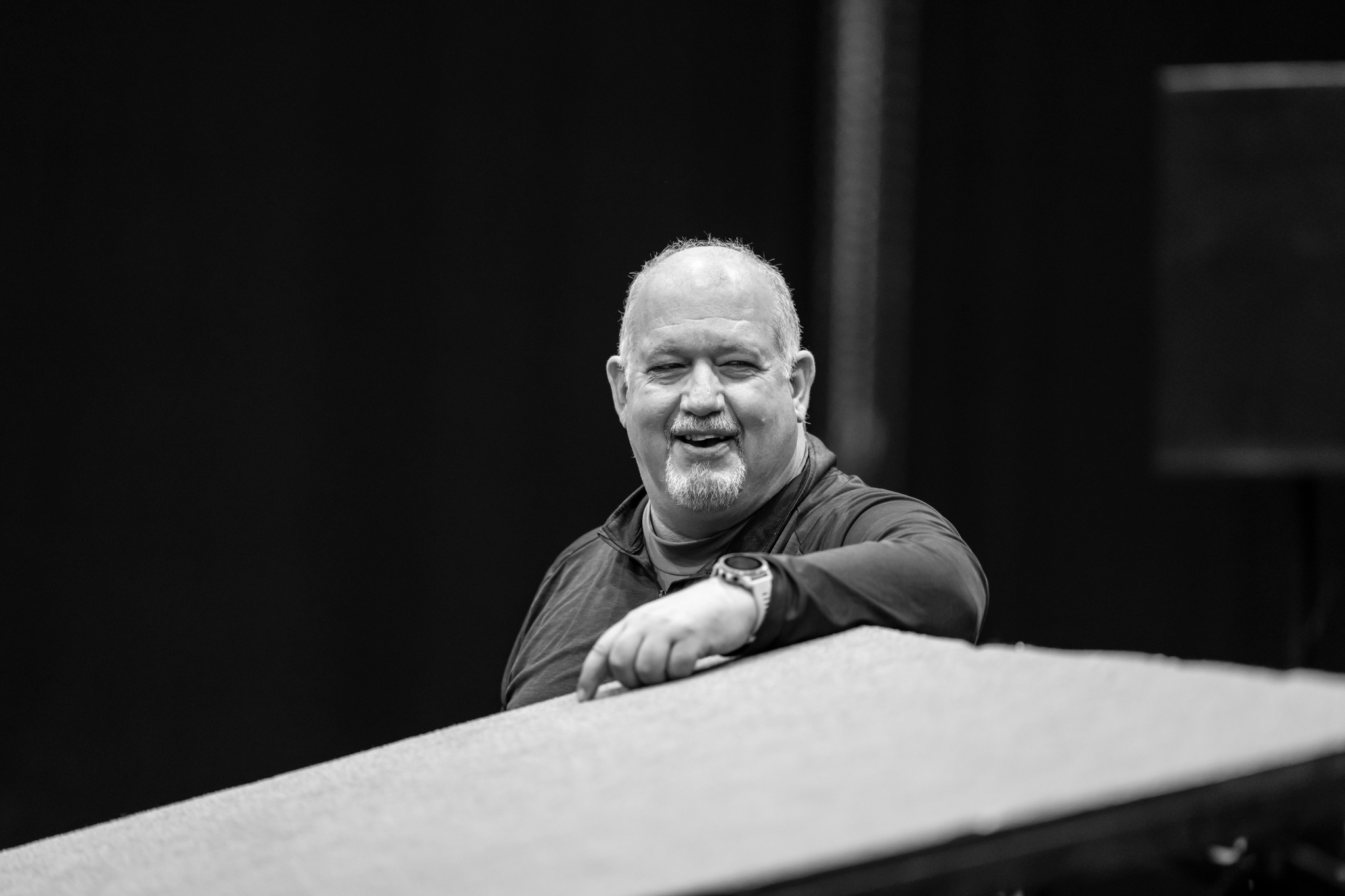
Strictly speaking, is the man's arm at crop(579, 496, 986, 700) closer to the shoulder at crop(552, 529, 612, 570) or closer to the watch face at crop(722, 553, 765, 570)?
the watch face at crop(722, 553, 765, 570)

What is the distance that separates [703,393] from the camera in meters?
1.73

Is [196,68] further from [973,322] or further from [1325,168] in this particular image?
[1325,168]

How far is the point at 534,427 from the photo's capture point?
2924 millimetres

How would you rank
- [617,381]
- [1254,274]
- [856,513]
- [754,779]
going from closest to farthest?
[754,779], [856,513], [617,381], [1254,274]

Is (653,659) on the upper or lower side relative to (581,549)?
upper

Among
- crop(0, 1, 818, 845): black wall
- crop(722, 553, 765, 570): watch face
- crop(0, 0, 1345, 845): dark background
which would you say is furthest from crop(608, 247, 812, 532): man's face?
crop(0, 1, 818, 845): black wall

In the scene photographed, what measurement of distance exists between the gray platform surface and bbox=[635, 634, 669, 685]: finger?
1.7 inches

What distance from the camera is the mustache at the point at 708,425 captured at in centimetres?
173

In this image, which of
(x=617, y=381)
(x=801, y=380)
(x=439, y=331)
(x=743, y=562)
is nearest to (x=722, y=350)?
(x=801, y=380)

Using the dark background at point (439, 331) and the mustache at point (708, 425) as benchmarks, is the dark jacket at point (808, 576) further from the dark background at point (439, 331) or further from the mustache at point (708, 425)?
the dark background at point (439, 331)

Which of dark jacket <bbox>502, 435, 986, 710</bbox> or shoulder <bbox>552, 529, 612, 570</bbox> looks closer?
dark jacket <bbox>502, 435, 986, 710</bbox>

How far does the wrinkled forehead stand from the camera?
1.74 meters

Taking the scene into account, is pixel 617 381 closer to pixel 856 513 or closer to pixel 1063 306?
pixel 856 513

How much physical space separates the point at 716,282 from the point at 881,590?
0.67 meters
